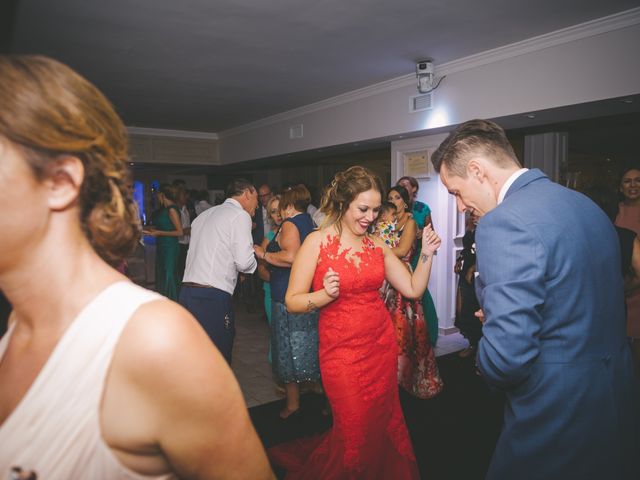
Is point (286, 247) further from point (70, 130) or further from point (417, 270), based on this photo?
point (70, 130)

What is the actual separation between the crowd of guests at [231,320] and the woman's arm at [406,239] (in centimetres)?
129

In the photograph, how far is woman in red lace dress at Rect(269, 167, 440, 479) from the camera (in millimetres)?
2031

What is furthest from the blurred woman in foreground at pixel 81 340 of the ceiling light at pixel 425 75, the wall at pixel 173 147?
the wall at pixel 173 147

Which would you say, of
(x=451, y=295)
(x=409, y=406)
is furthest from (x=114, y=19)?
(x=451, y=295)

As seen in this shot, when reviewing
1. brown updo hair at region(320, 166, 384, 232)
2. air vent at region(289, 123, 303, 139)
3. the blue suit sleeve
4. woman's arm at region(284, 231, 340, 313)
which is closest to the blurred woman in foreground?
the blue suit sleeve

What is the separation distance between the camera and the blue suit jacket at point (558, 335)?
1.19 meters

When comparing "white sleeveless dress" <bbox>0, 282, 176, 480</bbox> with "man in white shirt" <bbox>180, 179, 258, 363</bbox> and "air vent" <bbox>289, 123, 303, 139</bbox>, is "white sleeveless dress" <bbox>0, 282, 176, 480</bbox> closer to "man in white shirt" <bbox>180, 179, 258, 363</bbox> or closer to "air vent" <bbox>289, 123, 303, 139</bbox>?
"man in white shirt" <bbox>180, 179, 258, 363</bbox>

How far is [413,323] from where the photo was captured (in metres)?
3.59

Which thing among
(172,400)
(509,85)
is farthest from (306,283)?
(509,85)

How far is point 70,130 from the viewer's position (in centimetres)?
57

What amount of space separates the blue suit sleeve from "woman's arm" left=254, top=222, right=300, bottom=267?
1905 millimetres

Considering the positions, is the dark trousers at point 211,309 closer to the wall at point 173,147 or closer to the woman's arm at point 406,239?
the woman's arm at point 406,239

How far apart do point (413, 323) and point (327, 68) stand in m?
2.73

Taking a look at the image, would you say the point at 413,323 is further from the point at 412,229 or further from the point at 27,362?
the point at 27,362
